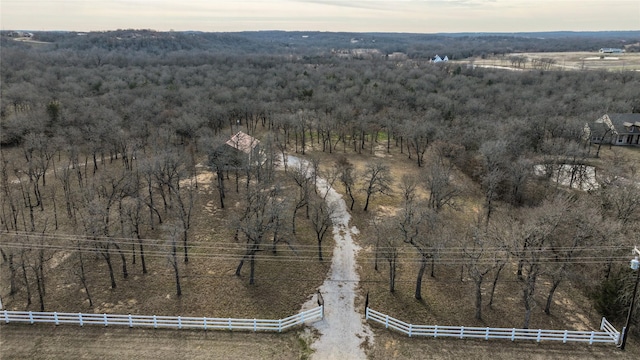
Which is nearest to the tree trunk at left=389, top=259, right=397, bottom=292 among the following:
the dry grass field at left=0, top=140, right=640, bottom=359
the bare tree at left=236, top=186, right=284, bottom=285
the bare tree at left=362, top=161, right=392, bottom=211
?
the dry grass field at left=0, top=140, right=640, bottom=359

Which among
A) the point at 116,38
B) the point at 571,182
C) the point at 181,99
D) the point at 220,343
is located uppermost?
the point at 116,38

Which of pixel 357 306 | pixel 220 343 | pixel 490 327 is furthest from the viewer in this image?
pixel 357 306

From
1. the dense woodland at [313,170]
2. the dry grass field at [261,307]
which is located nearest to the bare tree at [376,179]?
the dense woodland at [313,170]

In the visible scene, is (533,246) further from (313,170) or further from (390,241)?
(313,170)

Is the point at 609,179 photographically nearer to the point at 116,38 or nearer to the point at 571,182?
the point at 571,182

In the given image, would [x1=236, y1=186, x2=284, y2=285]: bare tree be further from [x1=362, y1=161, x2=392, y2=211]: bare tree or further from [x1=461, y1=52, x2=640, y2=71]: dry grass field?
[x1=461, y1=52, x2=640, y2=71]: dry grass field

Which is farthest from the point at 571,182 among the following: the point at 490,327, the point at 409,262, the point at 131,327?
the point at 131,327
